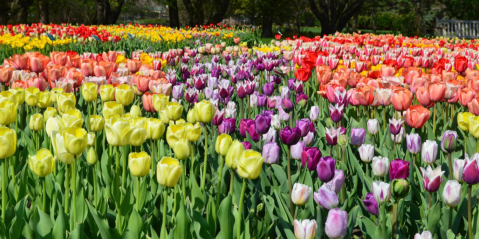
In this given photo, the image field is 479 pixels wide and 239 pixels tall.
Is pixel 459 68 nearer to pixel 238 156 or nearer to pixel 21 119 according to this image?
pixel 238 156

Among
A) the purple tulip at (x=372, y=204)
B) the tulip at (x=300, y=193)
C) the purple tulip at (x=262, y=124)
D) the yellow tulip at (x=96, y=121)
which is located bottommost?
the purple tulip at (x=372, y=204)

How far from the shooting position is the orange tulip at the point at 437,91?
2.48 metres

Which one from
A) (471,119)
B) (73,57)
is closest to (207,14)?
(73,57)

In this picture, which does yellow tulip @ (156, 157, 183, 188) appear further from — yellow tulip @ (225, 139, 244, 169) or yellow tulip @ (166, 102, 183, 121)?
yellow tulip @ (166, 102, 183, 121)

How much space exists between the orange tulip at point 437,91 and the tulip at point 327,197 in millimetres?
1447

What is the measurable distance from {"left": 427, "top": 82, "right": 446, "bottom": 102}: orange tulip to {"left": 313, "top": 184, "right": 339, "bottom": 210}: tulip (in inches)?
Answer: 57.0

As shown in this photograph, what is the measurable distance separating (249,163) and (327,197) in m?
0.27

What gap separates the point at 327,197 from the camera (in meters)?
1.35

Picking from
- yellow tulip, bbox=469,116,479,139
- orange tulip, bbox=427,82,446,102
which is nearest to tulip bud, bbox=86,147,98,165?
yellow tulip, bbox=469,116,479,139

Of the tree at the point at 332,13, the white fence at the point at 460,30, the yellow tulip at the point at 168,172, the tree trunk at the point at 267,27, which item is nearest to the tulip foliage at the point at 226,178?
the yellow tulip at the point at 168,172

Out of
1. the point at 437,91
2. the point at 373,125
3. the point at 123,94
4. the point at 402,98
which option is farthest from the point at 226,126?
the point at 437,91

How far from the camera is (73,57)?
385cm

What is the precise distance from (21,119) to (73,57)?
116 cm

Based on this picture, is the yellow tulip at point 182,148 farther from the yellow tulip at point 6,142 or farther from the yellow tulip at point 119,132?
the yellow tulip at point 6,142
